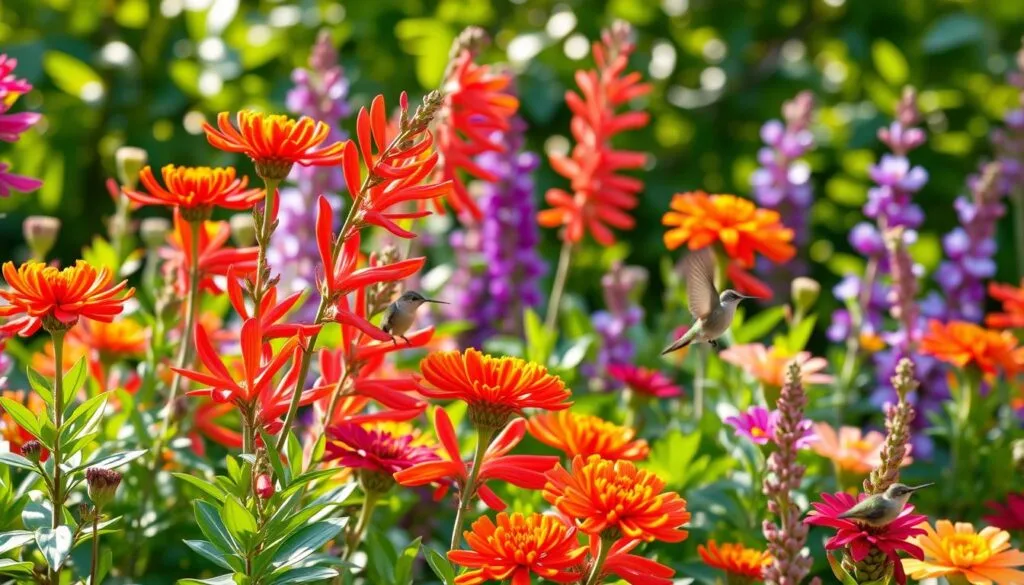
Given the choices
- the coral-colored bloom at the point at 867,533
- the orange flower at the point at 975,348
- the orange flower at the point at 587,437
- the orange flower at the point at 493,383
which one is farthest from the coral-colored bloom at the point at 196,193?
the orange flower at the point at 975,348

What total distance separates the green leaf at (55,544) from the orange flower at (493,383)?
0.36 metres

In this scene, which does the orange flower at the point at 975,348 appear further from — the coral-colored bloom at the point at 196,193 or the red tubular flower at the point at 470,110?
the coral-colored bloom at the point at 196,193

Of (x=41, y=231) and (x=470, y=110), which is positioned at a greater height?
(x=470, y=110)

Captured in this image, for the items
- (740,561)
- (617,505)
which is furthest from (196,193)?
(740,561)

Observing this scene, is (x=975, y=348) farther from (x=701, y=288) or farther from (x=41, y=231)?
(x=41, y=231)

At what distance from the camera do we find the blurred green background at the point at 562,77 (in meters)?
3.62

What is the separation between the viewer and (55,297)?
1172mm

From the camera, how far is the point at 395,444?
139 cm

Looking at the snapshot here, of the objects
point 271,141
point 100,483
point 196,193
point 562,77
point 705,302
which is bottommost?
point 562,77

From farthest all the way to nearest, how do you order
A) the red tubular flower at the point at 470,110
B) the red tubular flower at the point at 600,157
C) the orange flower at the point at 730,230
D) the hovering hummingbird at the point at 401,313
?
1. the red tubular flower at the point at 600,157
2. the orange flower at the point at 730,230
3. the red tubular flower at the point at 470,110
4. the hovering hummingbird at the point at 401,313

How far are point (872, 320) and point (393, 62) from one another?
1939 mm

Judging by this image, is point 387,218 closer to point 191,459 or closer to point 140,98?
point 191,459

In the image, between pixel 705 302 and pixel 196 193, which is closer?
pixel 196 193

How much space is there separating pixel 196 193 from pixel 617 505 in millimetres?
581
